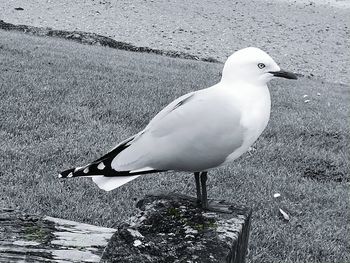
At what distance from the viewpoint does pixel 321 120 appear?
26.8ft

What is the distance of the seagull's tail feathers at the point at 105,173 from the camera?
8.50ft

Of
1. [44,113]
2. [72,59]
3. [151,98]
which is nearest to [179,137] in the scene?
[44,113]

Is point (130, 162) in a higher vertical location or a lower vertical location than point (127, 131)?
higher

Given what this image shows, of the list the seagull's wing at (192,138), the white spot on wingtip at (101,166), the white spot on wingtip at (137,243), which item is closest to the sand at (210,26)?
the seagull's wing at (192,138)

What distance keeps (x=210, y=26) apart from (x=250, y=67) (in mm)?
17883

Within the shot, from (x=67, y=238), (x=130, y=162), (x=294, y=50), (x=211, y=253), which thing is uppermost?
(x=130, y=162)

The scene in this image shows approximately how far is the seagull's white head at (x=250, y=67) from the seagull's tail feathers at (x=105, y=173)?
23.8 inches

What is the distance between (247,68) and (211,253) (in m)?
0.88

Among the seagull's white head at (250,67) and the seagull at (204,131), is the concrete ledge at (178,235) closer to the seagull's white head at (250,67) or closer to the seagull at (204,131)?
the seagull at (204,131)

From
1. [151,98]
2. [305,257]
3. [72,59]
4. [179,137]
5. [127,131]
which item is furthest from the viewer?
[72,59]

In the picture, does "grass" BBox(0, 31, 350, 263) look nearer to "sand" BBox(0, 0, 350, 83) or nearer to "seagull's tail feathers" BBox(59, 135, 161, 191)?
"seagull's tail feathers" BBox(59, 135, 161, 191)

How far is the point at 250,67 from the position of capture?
272 centimetres

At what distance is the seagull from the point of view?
2639mm

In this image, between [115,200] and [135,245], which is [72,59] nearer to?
[115,200]
